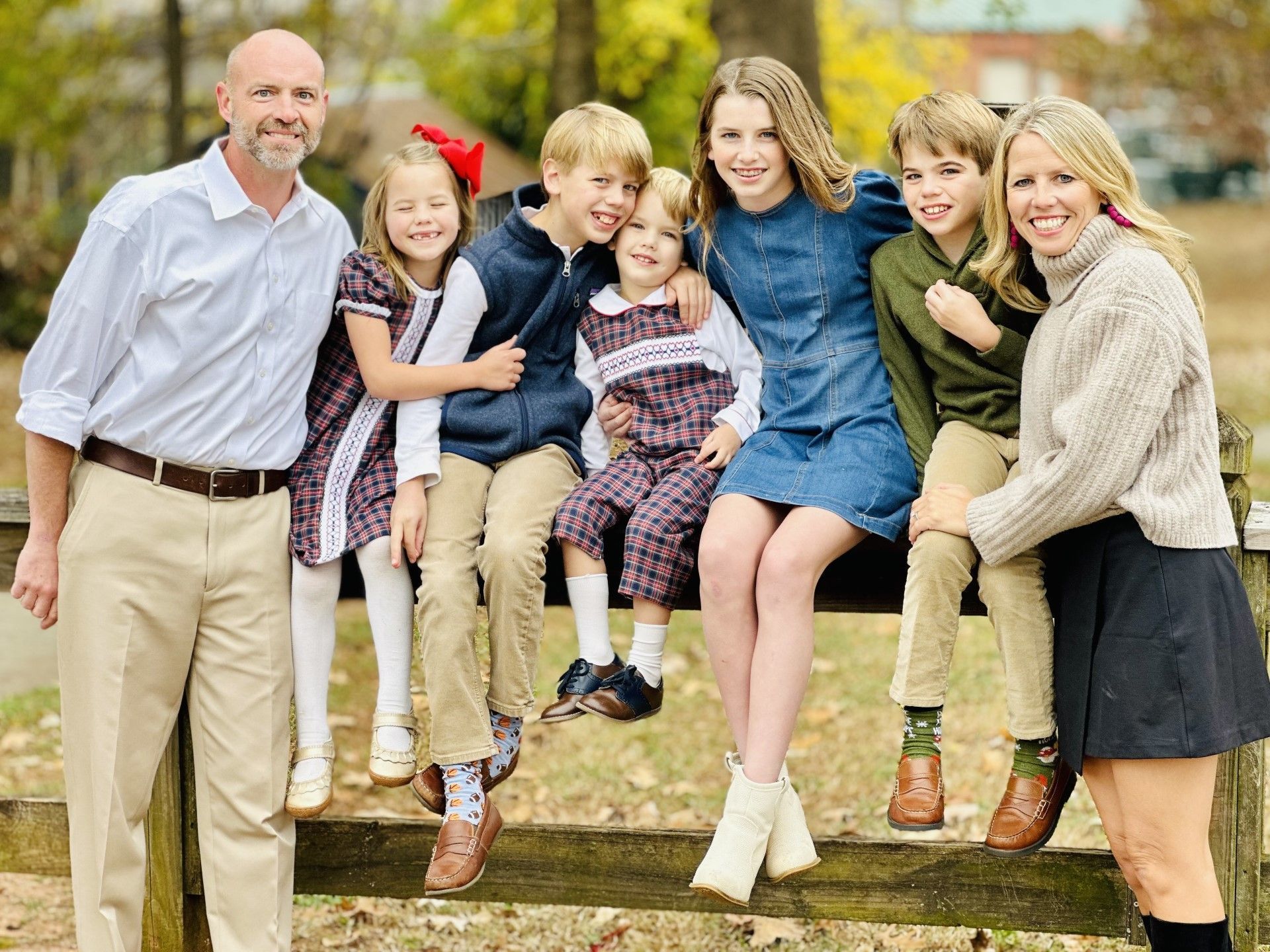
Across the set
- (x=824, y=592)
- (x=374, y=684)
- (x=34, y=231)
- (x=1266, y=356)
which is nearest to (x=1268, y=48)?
(x=1266, y=356)

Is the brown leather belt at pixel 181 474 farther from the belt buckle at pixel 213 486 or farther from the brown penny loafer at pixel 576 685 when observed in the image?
the brown penny loafer at pixel 576 685

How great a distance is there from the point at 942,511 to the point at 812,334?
2.16 ft

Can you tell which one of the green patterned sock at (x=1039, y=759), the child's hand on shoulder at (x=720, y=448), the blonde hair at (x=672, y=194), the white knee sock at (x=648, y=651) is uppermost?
the blonde hair at (x=672, y=194)

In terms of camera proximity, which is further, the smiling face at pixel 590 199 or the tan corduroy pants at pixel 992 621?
the smiling face at pixel 590 199

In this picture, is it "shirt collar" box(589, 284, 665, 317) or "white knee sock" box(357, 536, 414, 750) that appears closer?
"white knee sock" box(357, 536, 414, 750)

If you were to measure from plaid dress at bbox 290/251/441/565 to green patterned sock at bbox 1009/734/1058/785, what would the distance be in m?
1.52

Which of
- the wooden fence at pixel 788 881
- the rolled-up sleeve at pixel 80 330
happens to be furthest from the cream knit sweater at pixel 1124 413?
the rolled-up sleeve at pixel 80 330

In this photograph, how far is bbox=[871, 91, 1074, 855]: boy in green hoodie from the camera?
9.90 ft

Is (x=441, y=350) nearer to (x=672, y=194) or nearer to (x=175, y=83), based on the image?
(x=672, y=194)

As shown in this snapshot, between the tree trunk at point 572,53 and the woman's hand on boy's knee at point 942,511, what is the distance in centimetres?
685

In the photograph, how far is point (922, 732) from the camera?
304 centimetres

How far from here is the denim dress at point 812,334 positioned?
3307 millimetres

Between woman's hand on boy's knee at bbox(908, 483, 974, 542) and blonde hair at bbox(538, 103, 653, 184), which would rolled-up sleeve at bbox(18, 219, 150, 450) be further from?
woman's hand on boy's knee at bbox(908, 483, 974, 542)

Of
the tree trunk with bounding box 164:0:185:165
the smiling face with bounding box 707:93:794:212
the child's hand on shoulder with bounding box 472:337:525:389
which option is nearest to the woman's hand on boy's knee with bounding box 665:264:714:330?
the smiling face with bounding box 707:93:794:212
